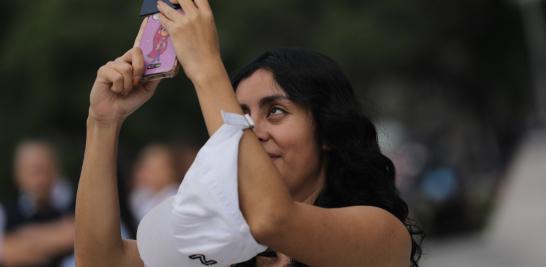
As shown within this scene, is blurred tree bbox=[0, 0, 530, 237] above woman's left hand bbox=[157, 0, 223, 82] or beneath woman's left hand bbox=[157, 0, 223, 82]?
beneath

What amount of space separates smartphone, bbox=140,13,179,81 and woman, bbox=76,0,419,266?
0.03 m

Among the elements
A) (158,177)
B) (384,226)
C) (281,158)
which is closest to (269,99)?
(281,158)

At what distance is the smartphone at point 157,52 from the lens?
2.36m

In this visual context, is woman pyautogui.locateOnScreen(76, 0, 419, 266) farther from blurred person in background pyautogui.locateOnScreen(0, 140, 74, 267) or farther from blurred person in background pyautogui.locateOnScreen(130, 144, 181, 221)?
blurred person in background pyautogui.locateOnScreen(130, 144, 181, 221)

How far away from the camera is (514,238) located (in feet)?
46.0

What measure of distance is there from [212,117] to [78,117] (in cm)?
1890

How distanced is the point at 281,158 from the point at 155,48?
40cm

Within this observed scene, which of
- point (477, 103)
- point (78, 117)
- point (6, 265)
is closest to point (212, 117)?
point (6, 265)

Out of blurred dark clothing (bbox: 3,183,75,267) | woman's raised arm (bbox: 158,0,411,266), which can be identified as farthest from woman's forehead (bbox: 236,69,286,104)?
blurred dark clothing (bbox: 3,183,75,267)

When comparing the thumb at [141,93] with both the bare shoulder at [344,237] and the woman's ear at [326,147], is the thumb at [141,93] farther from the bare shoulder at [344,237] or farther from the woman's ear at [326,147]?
the bare shoulder at [344,237]

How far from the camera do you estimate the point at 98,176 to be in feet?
8.41

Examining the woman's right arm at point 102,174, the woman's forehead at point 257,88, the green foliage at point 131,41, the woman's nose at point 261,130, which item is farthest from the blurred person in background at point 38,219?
the green foliage at point 131,41

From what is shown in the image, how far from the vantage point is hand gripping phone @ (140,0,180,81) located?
236 cm

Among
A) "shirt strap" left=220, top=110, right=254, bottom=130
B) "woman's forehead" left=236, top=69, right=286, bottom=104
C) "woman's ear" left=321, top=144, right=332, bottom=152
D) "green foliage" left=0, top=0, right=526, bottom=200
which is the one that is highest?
"shirt strap" left=220, top=110, right=254, bottom=130
